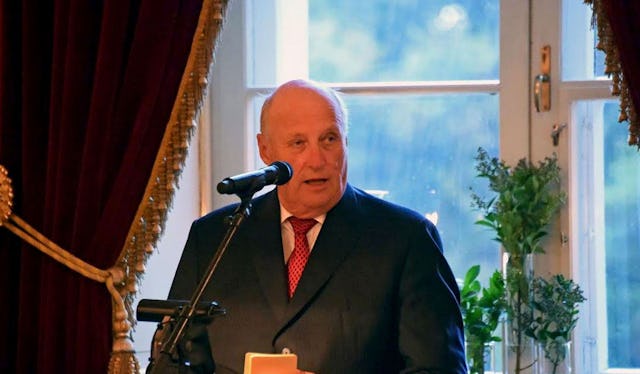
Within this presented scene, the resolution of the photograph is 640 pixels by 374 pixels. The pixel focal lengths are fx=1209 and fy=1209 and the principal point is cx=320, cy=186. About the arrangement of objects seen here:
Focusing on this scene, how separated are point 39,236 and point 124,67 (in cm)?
50

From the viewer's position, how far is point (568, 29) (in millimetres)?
3186

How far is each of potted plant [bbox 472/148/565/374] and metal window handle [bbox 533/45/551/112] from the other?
0.16 meters

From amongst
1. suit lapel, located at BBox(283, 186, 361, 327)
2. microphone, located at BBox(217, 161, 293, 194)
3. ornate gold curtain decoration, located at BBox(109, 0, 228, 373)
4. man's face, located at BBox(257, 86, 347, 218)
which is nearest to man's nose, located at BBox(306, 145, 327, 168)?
man's face, located at BBox(257, 86, 347, 218)

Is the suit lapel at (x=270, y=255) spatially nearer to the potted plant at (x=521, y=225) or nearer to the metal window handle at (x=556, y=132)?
the potted plant at (x=521, y=225)

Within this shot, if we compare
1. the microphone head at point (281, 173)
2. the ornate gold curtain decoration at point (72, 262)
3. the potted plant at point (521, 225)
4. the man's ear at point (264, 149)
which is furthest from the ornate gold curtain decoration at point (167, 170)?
the microphone head at point (281, 173)

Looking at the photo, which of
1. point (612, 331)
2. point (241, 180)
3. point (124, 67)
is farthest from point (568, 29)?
point (241, 180)

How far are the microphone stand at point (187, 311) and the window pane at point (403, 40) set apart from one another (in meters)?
1.35

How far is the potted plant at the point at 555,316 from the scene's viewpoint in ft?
9.88

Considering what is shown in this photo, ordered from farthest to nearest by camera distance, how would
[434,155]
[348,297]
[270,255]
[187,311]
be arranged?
[434,155] → [270,255] → [348,297] → [187,311]

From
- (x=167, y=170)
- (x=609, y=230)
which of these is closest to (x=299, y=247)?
(x=167, y=170)

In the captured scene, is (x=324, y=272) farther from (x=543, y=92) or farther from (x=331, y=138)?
(x=543, y=92)

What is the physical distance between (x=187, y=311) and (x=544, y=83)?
1458mm

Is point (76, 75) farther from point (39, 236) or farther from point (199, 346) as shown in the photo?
point (199, 346)

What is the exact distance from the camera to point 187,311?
210cm
